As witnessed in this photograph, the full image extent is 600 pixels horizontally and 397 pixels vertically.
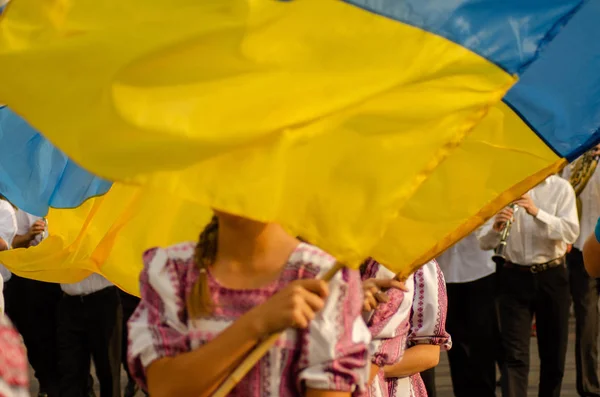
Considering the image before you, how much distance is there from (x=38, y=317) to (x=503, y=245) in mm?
3963

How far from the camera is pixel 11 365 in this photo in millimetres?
2824

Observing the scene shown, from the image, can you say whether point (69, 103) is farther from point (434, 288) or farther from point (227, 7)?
point (434, 288)

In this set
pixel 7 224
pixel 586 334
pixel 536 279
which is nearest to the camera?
pixel 536 279

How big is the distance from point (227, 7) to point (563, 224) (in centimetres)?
601

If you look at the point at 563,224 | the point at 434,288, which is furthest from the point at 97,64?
the point at 563,224

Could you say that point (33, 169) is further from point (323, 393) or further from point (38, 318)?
point (38, 318)

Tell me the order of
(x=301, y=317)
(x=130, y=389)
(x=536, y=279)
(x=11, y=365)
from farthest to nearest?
(x=130, y=389) < (x=536, y=279) < (x=301, y=317) < (x=11, y=365)

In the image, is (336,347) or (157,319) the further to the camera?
(157,319)

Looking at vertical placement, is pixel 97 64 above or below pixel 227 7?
below

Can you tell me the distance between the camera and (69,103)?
365 centimetres

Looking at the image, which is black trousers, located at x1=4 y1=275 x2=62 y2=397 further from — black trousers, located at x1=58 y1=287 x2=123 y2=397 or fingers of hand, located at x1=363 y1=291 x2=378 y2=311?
fingers of hand, located at x1=363 y1=291 x2=378 y2=311

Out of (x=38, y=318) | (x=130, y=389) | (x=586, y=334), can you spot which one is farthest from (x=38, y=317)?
(x=586, y=334)

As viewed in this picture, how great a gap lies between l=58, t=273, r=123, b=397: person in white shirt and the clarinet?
2.85 meters

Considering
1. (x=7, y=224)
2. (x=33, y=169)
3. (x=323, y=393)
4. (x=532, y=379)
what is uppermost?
(x=33, y=169)
